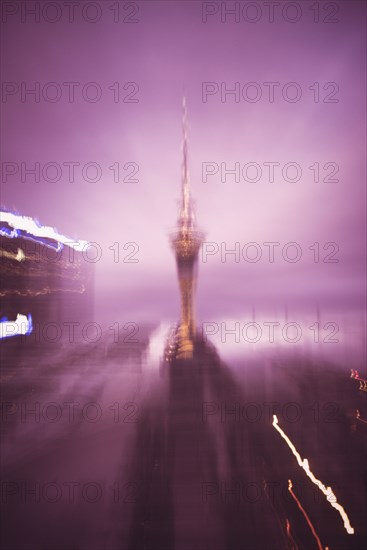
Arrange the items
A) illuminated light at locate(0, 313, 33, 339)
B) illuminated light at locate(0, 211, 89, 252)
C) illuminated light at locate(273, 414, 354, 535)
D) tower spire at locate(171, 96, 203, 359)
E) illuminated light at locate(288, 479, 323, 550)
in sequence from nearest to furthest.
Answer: illuminated light at locate(288, 479, 323, 550)
illuminated light at locate(273, 414, 354, 535)
illuminated light at locate(0, 313, 33, 339)
illuminated light at locate(0, 211, 89, 252)
tower spire at locate(171, 96, 203, 359)

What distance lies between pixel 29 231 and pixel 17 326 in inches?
462

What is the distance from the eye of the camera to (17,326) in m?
33.4

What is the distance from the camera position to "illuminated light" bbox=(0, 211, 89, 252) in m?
32.8

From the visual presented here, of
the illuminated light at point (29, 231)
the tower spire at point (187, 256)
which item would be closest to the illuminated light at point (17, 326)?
the illuminated light at point (29, 231)

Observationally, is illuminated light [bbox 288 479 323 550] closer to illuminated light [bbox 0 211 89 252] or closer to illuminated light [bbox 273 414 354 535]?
illuminated light [bbox 273 414 354 535]

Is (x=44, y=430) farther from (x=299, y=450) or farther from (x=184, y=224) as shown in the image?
(x=184, y=224)

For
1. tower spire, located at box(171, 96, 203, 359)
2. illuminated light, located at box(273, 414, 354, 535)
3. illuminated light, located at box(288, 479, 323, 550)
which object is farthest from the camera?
tower spire, located at box(171, 96, 203, 359)

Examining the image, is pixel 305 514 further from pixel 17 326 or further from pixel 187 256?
pixel 187 256

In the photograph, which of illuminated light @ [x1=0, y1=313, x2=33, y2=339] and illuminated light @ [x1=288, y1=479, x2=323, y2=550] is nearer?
illuminated light @ [x1=288, y1=479, x2=323, y2=550]

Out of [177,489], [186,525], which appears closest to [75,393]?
[177,489]

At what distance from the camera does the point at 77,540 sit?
9.03 metres

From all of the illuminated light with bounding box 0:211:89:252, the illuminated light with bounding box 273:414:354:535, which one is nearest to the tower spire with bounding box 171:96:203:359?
the illuminated light with bounding box 0:211:89:252

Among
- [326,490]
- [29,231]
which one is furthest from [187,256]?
[326,490]

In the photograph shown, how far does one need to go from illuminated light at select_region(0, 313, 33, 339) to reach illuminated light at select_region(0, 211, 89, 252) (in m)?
9.29
